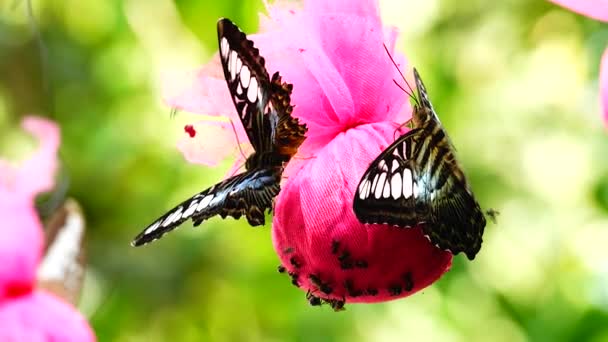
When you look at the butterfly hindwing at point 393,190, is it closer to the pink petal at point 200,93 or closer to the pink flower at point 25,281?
the pink petal at point 200,93

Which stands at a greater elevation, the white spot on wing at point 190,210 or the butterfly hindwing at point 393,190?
the butterfly hindwing at point 393,190

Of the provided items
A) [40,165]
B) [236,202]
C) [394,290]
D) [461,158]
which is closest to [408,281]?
[394,290]

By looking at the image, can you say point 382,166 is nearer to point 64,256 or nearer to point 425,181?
point 425,181

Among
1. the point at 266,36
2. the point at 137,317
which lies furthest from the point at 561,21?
the point at 266,36

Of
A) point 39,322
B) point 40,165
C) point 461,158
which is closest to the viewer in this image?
point 39,322

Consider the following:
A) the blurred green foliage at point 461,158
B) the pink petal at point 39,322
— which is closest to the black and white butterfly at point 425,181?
the pink petal at point 39,322

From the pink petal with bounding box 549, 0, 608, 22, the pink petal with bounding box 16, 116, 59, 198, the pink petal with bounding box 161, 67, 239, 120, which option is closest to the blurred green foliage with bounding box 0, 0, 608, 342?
the pink petal with bounding box 16, 116, 59, 198

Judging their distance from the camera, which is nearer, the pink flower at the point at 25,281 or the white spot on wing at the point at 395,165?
the white spot on wing at the point at 395,165
